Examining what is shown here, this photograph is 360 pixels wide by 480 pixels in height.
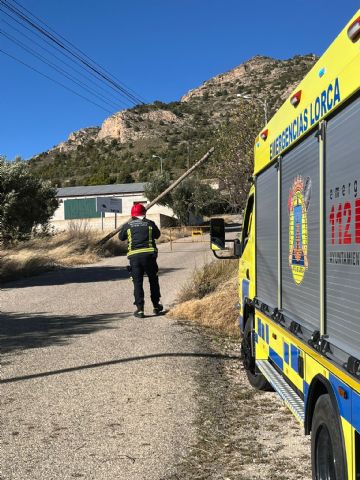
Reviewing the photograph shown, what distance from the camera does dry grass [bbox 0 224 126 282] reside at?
59.2ft

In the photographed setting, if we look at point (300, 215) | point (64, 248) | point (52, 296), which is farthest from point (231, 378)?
point (64, 248)

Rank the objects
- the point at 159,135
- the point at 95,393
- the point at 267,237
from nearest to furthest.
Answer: the point at 267,237 → the point at 95,393 → the point at 159,135

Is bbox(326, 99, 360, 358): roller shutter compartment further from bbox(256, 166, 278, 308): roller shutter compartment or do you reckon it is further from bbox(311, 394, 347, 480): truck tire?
bbox(256, 166, 278, 308): roller shutter compartment

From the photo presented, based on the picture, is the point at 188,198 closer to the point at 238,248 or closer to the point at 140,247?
the point at 140,247

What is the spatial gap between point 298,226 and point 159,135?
96222 mm

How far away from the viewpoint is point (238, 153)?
18.2 m

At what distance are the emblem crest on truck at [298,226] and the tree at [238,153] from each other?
44.1 feet

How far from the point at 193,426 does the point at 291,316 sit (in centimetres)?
147

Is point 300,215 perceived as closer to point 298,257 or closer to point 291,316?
point 298,257

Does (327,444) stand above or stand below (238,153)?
below

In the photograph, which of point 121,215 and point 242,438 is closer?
point 242,438

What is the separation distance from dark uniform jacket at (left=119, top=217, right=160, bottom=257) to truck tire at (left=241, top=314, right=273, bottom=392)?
388cm

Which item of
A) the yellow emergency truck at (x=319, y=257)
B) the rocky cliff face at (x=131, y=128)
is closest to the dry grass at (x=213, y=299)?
the yellow emergency truck at (x=319, y=257)

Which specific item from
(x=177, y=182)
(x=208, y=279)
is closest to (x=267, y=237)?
(x=208, y=279)
